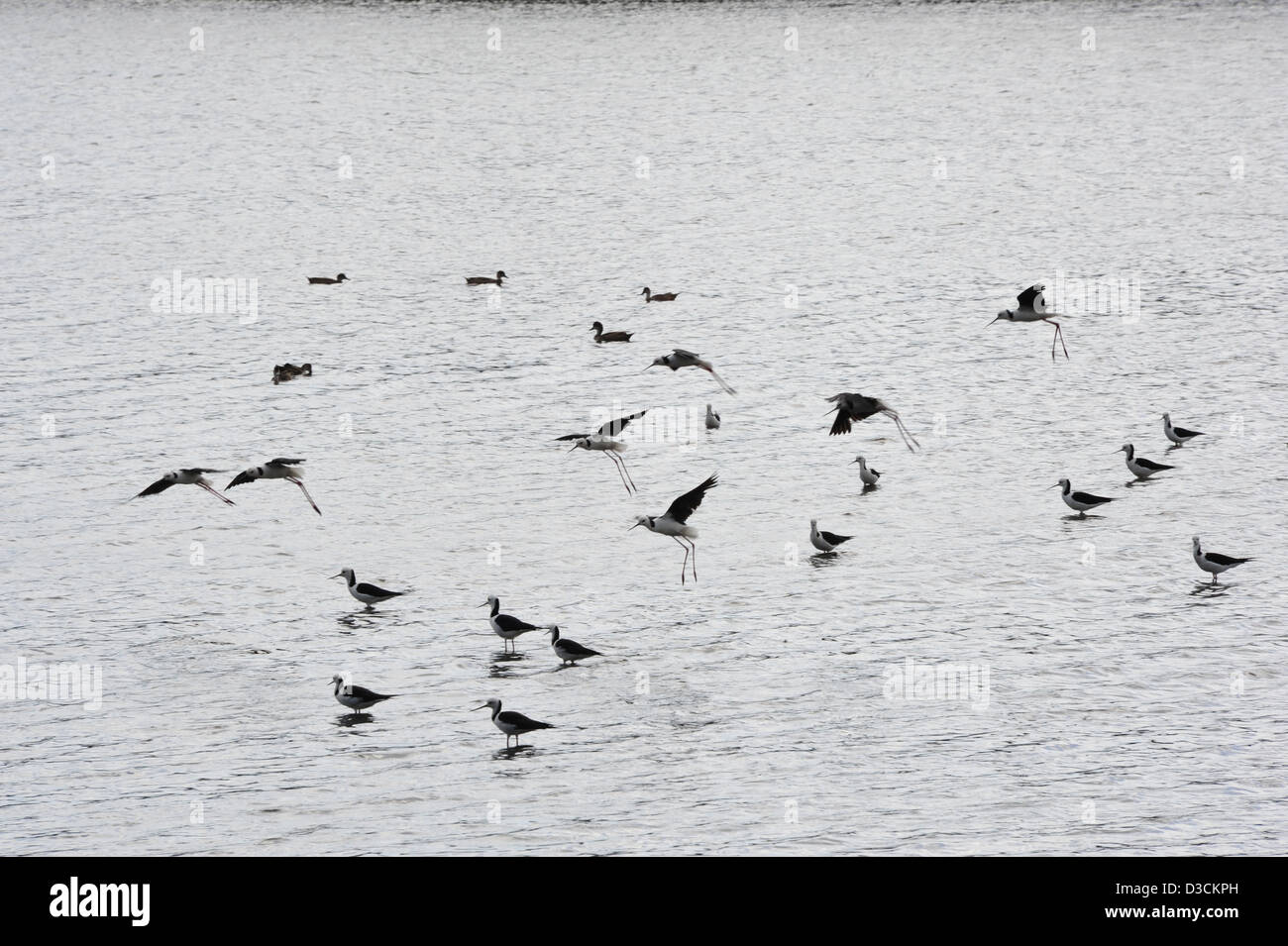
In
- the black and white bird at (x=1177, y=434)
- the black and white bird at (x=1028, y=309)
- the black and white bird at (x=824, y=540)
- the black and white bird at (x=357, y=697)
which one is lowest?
the black and white bird at (x=357, y=697)

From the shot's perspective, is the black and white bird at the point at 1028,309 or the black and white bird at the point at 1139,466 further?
the black and white bird at the point at 1028,309

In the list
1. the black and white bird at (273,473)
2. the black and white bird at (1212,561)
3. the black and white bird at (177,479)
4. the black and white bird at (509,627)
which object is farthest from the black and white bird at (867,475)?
the black and white bird at (177,479)

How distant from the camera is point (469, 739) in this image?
1759cm

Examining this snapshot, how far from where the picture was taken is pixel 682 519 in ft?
70.3

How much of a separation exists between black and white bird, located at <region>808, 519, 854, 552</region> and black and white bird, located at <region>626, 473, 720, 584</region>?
174cm

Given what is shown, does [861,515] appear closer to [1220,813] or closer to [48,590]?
[1220,813]

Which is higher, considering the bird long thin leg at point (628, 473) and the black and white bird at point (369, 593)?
the bird long thin leg at point (628, 473)

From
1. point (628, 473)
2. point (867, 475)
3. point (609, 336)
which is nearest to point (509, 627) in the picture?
point (628, 473)

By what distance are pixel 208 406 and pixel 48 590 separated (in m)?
9.28

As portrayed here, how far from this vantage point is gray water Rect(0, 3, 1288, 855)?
54.9ft

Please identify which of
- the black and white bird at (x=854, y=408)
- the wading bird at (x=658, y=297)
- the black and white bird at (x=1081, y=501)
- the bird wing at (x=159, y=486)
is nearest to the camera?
the bird wing at (x=159, y=486)

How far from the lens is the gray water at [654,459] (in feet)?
54.9

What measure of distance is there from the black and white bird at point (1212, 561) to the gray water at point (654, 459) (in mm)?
336

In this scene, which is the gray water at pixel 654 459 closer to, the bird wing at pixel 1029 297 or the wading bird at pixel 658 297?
the wading bird at pixel 658 297
